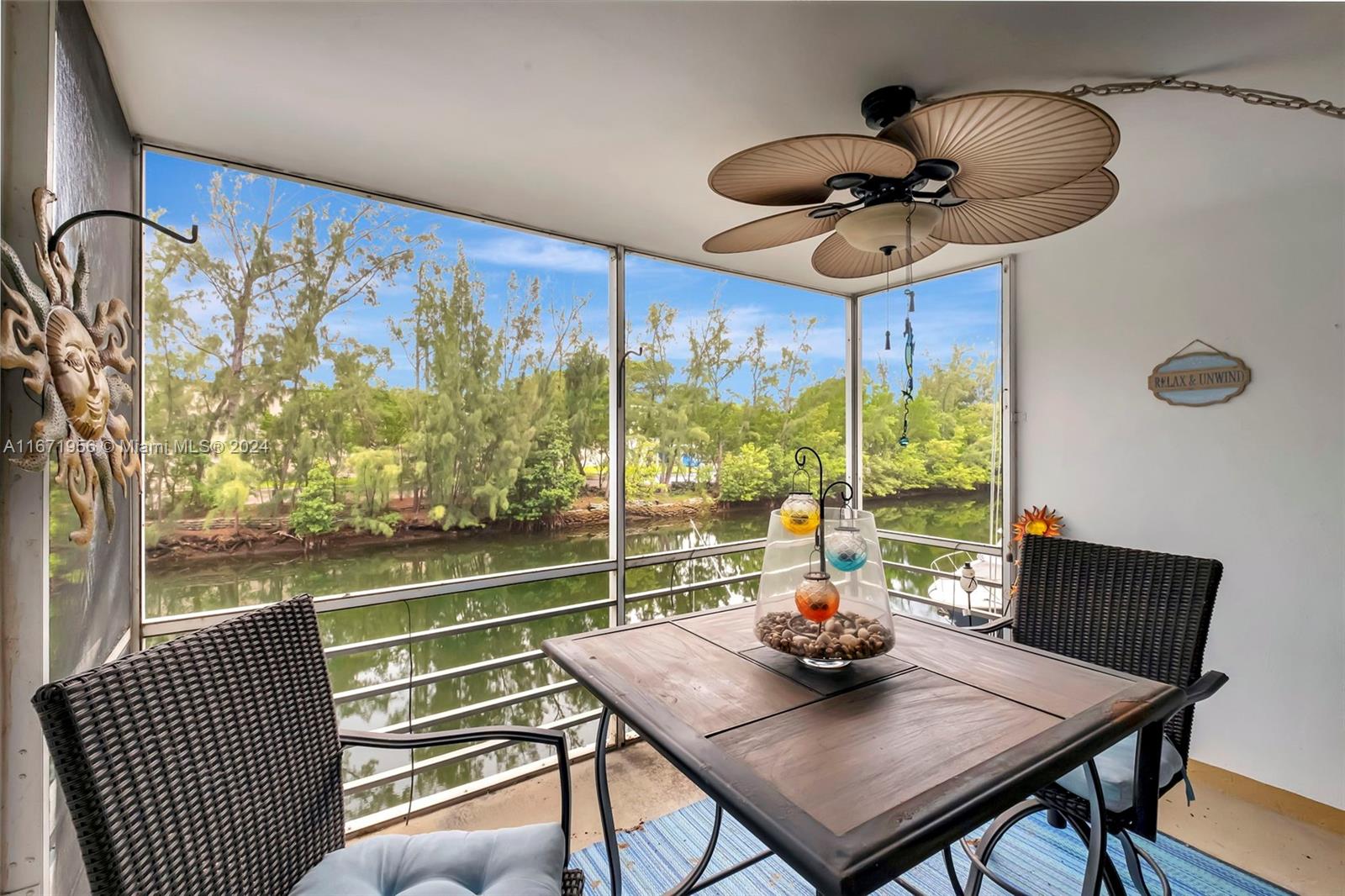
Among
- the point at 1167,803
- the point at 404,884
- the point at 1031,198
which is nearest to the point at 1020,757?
the point at 404,884

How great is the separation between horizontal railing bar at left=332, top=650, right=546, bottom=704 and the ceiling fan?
1.97m

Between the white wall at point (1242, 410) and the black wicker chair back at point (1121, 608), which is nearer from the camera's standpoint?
the black wicker chair back at point (1121, 608)

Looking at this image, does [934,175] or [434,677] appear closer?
[934,175]

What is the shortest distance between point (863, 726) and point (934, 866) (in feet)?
4.11

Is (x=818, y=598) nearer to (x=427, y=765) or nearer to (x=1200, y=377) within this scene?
(x=427, y=765)

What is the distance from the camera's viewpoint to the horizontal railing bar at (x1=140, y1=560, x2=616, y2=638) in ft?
6.15

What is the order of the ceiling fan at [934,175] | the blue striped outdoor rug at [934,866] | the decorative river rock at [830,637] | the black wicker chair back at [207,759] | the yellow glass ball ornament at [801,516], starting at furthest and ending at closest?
the blue striped outdoor rug at [934,866]
the yellow glass ball ornament at [801,516]
the decorative river rock at [830,637]
the ceiling fan at [934,175]
the black wicker chair back at [207,759]

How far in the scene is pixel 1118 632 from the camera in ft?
6.20

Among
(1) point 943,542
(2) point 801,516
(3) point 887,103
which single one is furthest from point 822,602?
(1) point 943,542

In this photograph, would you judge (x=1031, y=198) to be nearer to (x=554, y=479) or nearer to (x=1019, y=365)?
(x=1019, y=365)

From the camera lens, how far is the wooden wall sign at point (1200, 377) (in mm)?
2361

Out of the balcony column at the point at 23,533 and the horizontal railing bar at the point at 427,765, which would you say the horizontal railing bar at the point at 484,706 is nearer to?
the horizontal railing bar at the point at 427,765

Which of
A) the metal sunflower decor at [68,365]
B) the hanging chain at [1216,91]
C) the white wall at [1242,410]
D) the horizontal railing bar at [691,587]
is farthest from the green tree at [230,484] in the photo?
the white wall at [1242,410]

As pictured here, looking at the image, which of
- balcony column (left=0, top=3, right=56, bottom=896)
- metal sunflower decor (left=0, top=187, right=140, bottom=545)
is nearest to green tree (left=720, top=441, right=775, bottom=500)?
metal sunflower decor (left=0, top=187, right=140, bottom=545)
